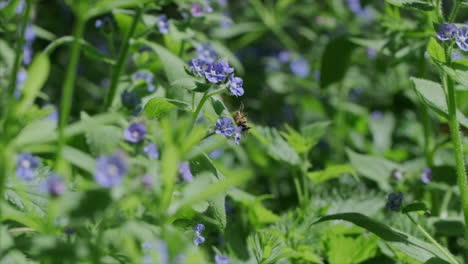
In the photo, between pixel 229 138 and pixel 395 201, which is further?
pixel 395 201

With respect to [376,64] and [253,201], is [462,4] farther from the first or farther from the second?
[376,64]

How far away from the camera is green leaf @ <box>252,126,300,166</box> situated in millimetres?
2914

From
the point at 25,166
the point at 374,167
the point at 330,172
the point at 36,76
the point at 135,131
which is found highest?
the point at 36,76

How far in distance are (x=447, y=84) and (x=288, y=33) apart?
3.26 metres

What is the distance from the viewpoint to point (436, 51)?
227 centimetres

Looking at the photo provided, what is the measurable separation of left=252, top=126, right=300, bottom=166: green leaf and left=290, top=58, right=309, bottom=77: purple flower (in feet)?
6.18

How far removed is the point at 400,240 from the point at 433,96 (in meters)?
0.56

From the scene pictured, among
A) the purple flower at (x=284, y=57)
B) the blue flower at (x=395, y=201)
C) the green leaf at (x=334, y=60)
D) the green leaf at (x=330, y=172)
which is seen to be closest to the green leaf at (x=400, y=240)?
the blue flower at (x=395, y=201)

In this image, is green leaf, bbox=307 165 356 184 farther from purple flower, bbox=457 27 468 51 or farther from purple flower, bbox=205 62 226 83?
purple flower, bbox=205 62 226 83

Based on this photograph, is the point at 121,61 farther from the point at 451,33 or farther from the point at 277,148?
the point at 451,33

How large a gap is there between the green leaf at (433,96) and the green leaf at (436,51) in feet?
0.57

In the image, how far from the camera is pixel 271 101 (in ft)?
16.3

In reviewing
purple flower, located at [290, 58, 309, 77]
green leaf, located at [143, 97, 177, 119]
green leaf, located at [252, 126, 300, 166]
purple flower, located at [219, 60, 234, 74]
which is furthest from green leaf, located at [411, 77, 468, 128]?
purple flower, located at [290, 58, 309, 77]

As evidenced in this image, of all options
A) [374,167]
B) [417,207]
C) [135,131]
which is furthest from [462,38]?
[135,131]
